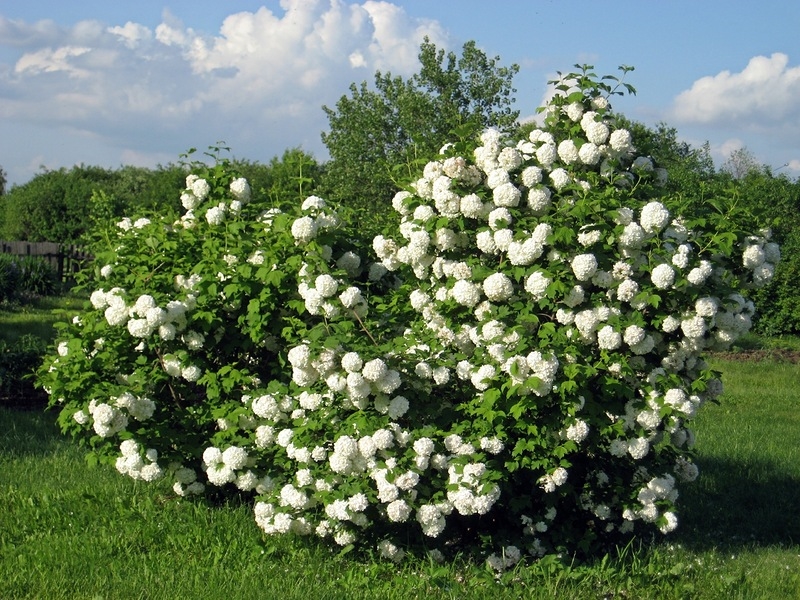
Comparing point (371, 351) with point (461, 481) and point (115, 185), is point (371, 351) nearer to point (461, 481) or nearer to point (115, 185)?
point (461, 481)

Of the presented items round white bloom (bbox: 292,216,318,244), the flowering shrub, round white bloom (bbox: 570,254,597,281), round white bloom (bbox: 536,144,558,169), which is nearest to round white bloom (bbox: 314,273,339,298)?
the flowering shrub

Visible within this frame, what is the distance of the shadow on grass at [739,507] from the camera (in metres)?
6.14

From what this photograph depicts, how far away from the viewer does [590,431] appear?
15.9ft

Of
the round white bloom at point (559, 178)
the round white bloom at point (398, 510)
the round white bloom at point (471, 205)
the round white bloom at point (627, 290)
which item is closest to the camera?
the round white bloom at point (398, 510)

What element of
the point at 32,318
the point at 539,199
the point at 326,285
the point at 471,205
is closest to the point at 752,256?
the point at 539,199

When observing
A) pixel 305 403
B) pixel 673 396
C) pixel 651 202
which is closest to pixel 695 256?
pixel 651 202

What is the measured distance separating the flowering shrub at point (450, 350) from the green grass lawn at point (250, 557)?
0.21 meters

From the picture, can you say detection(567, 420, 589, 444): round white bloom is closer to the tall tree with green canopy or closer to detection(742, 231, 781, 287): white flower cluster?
detection(742, 231, 781, 287): white flower cluster

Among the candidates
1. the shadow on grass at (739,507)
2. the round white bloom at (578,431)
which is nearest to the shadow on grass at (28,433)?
the round white bloom at (578,431)

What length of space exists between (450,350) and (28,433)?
4.09 meters

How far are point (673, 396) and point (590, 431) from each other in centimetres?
44

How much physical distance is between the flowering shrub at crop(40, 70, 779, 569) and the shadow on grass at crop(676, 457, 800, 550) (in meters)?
1.01

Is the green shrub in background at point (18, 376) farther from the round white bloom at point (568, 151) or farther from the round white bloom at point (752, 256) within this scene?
the round white bloom at point (752, 256)

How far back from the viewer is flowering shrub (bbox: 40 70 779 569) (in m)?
4.59
